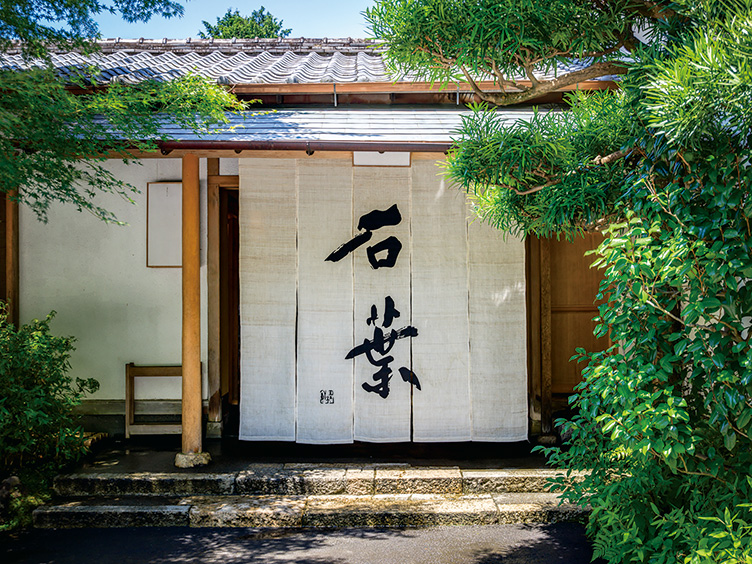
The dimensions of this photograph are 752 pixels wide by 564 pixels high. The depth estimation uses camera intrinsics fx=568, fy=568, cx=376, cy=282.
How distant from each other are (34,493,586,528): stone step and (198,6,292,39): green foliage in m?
21.2

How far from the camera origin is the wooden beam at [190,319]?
20.2 ft

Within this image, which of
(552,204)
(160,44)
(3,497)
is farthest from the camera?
(160,44)

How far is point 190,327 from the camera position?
6184 millimetres

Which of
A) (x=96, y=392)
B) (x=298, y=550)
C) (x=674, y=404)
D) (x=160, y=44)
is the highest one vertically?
(x=160, y=44)

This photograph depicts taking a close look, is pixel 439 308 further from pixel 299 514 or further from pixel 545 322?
pixel 299 514

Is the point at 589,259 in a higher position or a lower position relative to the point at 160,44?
lower

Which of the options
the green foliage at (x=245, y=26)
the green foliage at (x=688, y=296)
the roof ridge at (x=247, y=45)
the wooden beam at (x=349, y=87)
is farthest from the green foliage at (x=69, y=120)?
the green foliage at (x=245, y=26)

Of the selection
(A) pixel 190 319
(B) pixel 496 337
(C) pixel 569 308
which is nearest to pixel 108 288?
(A) pixel 190 319

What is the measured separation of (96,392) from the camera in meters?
7.43

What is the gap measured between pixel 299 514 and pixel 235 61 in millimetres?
6884

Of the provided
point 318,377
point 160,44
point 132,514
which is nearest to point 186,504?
point 132,514

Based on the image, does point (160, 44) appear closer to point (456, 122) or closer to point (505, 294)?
point (456, 122)

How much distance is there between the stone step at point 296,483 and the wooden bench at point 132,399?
1.42 meters

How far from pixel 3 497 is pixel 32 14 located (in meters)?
4.31
